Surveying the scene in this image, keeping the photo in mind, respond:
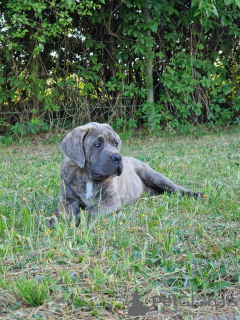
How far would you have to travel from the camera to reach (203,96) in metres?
10.4

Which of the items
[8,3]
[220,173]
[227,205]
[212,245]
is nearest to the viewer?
[212,245]

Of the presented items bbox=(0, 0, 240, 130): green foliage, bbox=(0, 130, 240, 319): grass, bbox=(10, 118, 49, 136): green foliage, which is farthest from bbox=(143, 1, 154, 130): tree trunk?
bbox=(0, 130, 240, 319): grass

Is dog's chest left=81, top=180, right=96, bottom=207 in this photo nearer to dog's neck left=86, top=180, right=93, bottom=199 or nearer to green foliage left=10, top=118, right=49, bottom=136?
dog's neck left=86, top=180, right=93, bottom=199

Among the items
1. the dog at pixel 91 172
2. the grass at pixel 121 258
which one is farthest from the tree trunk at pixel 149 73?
the dog at pixel 91 172

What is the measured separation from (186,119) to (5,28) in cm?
479

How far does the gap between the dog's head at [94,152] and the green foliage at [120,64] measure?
17.2ft

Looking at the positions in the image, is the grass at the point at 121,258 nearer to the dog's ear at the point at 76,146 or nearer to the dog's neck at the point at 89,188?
the dog's neck at the point at 89,188

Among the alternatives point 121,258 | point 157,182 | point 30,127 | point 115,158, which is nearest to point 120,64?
point 30,127

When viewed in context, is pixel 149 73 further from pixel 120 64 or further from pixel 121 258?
pixel 121 258

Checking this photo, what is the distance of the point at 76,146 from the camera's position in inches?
152

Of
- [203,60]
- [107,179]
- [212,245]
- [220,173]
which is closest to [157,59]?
[203,60]

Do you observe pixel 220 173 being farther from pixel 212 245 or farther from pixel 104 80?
pixel 104 80

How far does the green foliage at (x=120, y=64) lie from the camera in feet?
29.8

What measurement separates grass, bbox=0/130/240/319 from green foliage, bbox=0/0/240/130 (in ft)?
16.7
